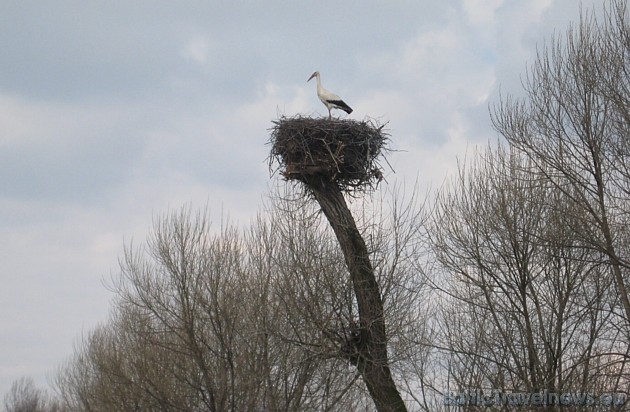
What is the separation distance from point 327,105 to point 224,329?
4.35 meters

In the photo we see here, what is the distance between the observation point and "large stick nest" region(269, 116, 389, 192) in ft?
38.8

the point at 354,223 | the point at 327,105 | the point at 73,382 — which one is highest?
the point at 73,382

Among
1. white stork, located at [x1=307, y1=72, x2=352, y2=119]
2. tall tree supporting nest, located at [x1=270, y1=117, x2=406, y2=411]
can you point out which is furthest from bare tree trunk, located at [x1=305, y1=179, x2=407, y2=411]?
white stork, located at [x1=307, y1=72, x2=352, y2=119]

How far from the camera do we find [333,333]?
11.2m

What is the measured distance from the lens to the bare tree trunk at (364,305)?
11.1 meters

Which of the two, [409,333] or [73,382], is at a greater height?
[73,382]

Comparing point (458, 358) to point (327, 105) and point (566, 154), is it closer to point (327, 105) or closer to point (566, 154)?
point (566, 154)

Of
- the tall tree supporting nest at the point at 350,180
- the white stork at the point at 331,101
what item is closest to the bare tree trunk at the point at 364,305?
the tall tree supporting nest at the point at 350,180

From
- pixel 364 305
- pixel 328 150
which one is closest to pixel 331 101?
pixel 328 150

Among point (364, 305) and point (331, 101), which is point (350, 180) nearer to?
point (331, 101)

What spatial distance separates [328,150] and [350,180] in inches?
33.4

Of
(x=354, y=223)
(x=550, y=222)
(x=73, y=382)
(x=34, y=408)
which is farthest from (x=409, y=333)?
(x=34, y=408)

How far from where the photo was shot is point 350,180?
1241 cm

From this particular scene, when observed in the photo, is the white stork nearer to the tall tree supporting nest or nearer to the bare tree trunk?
the tall tree supporting nest
